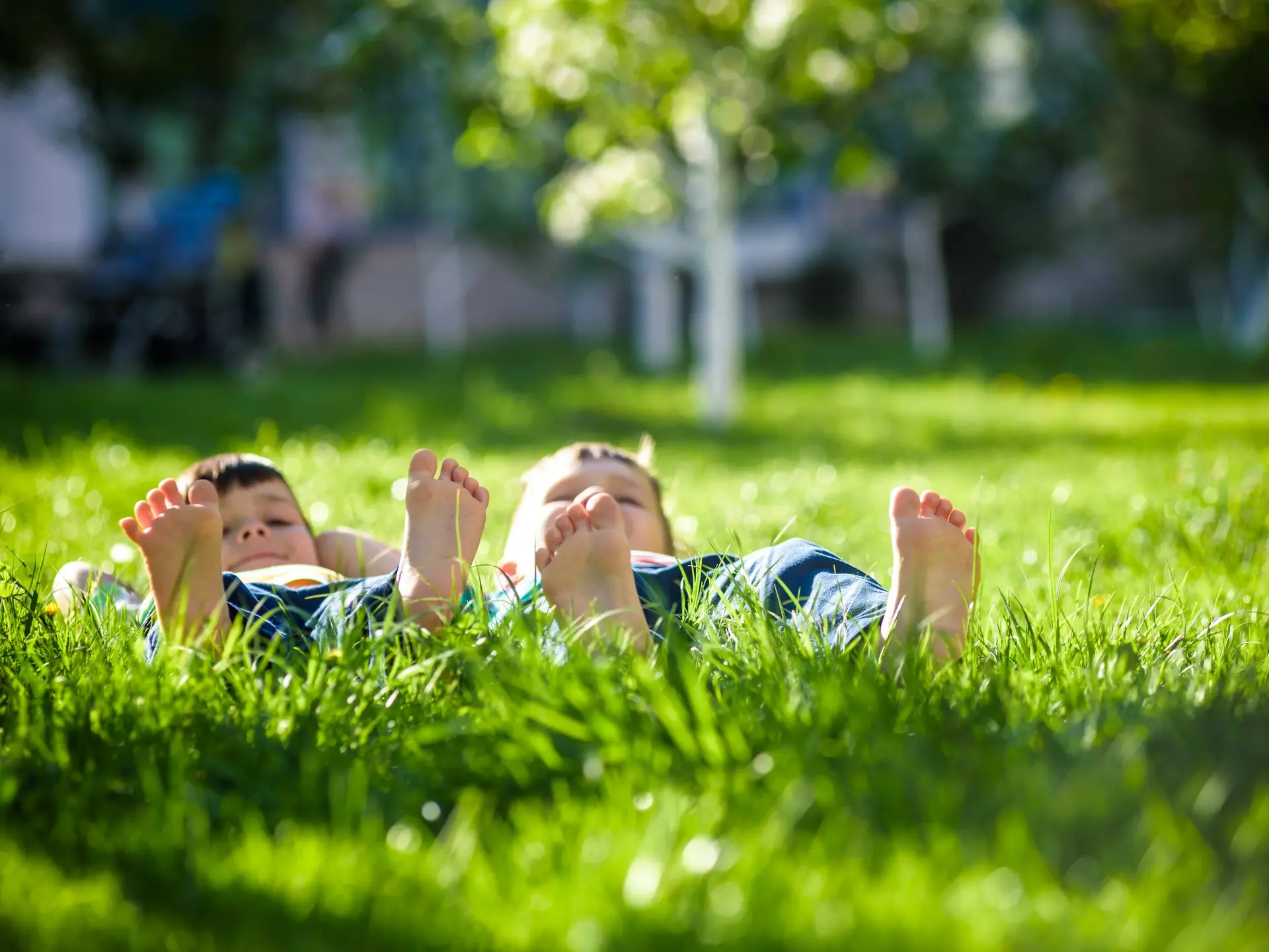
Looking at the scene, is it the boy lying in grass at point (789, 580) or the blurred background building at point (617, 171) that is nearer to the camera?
the boy lying in grass at point (789, 580)

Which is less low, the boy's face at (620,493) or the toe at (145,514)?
the toe at (145,514)

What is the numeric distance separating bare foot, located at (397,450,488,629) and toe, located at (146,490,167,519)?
1.27 feet

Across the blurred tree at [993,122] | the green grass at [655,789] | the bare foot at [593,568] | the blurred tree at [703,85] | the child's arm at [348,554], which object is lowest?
the green grass at [655,789]

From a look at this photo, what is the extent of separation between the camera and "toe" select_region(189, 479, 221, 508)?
1.97 meters

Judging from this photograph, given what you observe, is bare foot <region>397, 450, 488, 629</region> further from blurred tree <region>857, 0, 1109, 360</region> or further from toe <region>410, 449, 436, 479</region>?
blurred tree <region>857, 0, 1109, 360</region>

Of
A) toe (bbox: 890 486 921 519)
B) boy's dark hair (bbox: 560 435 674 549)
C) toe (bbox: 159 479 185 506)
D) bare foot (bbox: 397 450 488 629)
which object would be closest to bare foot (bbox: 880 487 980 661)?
toe (bbox: 890 486 921 519)

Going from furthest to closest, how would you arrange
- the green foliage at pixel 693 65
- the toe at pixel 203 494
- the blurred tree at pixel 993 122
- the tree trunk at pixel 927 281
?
the blurred tree at pixel 993 122 → the tree trunk at pixel 927 281 → the green foliage at pixel 693 65 → the toe at pixel 203 494

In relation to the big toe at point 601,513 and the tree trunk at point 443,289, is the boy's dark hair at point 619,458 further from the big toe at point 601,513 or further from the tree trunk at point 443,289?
the tree trunk at point 443,289

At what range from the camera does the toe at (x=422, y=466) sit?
2061 millimetres

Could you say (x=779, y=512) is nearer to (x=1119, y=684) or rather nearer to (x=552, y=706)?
(x=1119, y=684)

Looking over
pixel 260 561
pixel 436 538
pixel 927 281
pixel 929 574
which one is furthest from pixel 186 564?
pixel 927 281

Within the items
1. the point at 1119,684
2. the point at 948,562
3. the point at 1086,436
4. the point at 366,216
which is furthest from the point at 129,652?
the point at 366,216

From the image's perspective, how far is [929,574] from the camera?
1.90m

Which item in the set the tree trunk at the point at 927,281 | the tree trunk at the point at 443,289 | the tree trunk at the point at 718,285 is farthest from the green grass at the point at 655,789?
the tree trunk at the point at 443,289
